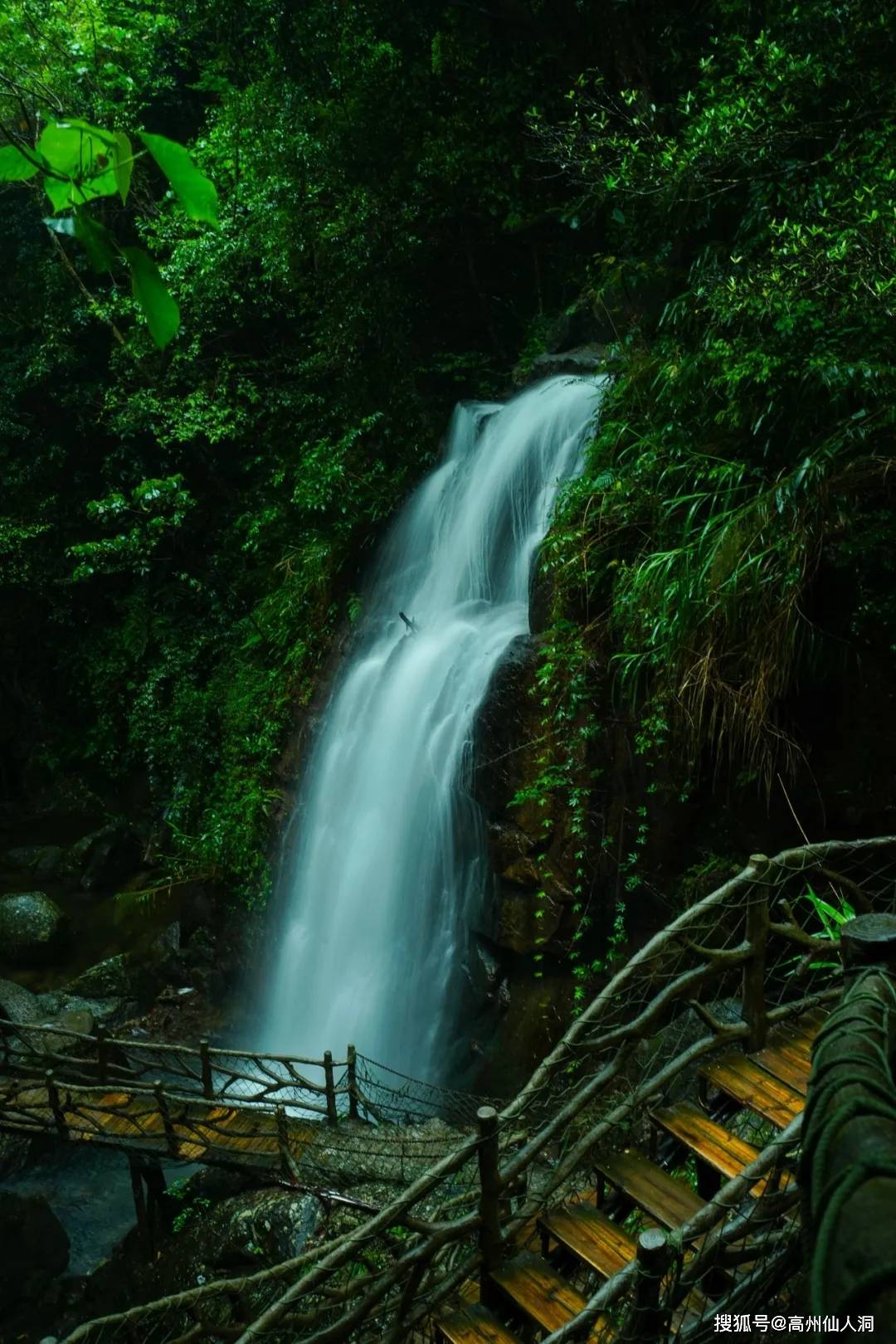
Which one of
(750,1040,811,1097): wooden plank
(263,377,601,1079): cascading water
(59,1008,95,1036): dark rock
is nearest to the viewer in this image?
(750,1040,811,1097): wooden plank

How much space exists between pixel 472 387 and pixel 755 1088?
9.89 metres

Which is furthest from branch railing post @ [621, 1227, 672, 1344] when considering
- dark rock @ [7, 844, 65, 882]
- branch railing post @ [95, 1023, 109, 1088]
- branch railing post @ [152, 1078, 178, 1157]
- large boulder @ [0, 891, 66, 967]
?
dark rock @ [7, 844, 65, 882]

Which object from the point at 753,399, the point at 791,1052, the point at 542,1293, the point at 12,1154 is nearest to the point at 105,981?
the point at 12,1154

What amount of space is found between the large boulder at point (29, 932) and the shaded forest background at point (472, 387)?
159 centimetres

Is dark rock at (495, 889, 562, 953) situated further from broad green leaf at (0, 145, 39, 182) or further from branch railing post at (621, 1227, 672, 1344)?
broad green leaf at (0, 145, 39, 182)

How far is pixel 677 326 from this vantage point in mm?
7324

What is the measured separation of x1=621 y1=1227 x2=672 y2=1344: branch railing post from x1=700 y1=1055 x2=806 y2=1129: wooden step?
1.02 m

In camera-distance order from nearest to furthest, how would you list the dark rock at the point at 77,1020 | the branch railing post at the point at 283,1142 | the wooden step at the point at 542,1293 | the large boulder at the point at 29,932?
the wooden step at the point at 542,1293 < the branch railing post at the point at 283,1142 < the dark rock at the point at 77,1020 < the large boulder at the point at 29,932

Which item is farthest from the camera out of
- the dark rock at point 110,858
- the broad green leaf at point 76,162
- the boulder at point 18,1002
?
the dark rock at point 110,858

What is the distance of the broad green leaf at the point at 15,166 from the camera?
1354 mm

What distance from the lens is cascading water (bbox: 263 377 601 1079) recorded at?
25.6 ft

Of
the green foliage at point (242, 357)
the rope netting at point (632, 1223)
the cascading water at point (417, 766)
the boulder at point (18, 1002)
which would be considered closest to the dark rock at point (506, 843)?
the cascading water at point (417, 766)

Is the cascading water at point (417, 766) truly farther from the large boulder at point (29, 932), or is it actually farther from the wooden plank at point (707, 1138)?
the wooden plank at point (707, 1138)

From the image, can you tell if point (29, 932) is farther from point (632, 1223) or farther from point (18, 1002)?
point (632, 1223)
